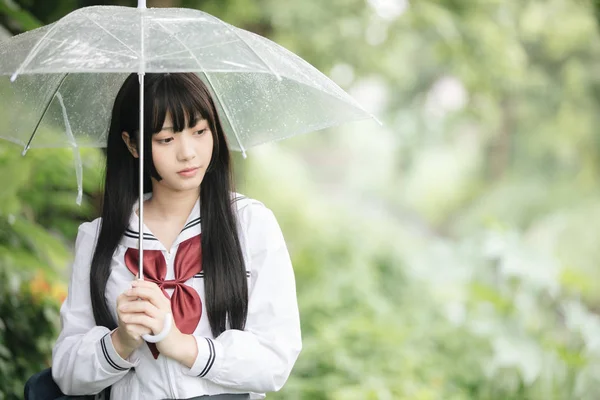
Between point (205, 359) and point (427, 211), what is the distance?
13.1 metres

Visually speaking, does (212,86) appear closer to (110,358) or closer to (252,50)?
(252,50)

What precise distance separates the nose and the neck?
197 mm

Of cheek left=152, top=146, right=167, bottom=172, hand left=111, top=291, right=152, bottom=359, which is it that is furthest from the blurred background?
hand left=111, top=291, right=152, bottom=359

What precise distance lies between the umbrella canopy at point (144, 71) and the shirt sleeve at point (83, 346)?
1.19ft

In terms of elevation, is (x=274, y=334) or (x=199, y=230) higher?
(x=199, y=230)

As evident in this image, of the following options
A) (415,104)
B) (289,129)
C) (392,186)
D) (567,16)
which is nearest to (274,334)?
(289,129)

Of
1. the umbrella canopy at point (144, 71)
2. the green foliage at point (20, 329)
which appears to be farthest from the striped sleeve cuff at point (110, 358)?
the green foliage at point (20, 329)

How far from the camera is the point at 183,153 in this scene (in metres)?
2.11

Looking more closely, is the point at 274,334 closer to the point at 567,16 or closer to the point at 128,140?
the point at 128,140

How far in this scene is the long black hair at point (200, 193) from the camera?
2.11 meters

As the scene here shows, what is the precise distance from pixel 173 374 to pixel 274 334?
29 cm

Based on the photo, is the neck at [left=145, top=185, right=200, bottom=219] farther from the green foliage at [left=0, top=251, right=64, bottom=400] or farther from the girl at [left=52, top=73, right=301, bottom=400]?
the green foliage at [left=0, top=251, right=64, bottom=400]

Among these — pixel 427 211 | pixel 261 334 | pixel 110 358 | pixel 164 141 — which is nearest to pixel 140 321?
pixel 110 358

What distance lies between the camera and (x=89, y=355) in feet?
6.96
